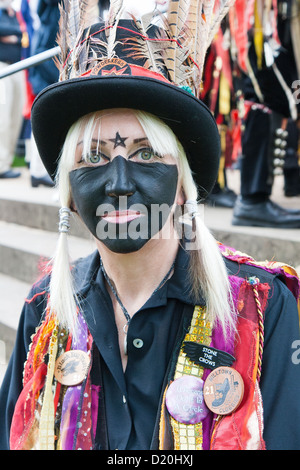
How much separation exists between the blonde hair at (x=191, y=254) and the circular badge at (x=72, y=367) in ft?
0.31

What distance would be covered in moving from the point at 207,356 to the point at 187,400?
0.14 m

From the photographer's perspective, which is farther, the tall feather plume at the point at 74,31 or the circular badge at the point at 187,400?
the tall feather plume at the point at 74,31

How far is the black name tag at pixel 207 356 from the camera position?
157cm

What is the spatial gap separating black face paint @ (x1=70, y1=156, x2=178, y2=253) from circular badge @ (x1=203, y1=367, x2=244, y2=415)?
0.44 m

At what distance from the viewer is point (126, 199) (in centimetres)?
157

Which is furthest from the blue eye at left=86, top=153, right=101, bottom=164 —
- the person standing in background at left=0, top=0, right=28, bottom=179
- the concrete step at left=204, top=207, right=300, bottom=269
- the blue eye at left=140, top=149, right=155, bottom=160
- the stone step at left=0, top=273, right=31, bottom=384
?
the person standing in background at left=0, top=0, right=28, bottom=179

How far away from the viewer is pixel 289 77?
328 cm

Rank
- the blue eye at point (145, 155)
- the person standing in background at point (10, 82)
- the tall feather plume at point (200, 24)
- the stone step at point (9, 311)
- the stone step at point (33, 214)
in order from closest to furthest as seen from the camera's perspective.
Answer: the blue eye at point (145, 155) → the tall feather plume at point (200, 24) → the stone step at point (9, 311) → the stone step at point (33, 214) → the person standing in background at point (10, 82)

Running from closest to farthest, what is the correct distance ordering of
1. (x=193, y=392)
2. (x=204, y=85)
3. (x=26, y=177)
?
(x=193, y=392)
(x=204, y=85)
(x=26, y=177)

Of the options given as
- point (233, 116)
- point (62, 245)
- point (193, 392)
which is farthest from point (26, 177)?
point (193, 392)

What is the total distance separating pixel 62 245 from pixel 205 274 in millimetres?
491

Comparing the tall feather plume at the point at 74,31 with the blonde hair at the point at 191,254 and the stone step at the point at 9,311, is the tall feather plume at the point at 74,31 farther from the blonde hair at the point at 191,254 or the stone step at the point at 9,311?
the stone step at the point at 9,311

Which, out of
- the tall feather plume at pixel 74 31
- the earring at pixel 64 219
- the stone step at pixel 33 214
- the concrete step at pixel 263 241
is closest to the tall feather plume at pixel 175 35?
the tall feather plume at pixel 74 31

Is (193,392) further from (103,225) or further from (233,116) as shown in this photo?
(233,116)
